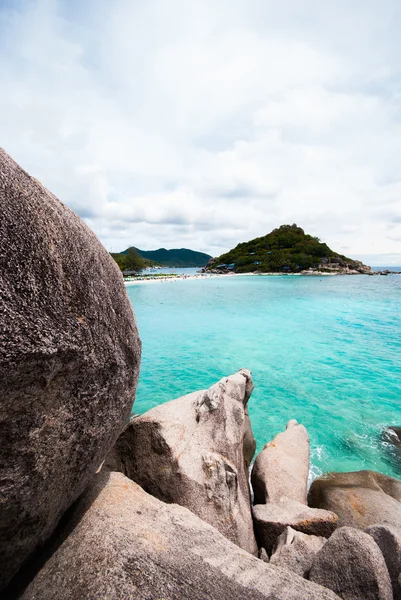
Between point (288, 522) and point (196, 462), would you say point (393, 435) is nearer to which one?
point (288, 522)

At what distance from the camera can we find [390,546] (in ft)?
11.6

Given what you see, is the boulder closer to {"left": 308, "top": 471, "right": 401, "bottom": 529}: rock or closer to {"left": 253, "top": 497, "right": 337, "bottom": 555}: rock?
{"left": 308, "top": 471, "right": 401, "bottom": 529}: rock

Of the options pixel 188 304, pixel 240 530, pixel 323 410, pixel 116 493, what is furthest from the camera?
pixel 188 304

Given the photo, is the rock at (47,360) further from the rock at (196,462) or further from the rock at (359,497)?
the rock at (359,497)

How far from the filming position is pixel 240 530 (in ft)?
14.7

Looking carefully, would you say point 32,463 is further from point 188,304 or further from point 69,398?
point 188,304

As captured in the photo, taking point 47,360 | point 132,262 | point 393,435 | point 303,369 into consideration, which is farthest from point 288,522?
point 132,262

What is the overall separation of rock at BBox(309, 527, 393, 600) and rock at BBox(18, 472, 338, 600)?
54 centimetres

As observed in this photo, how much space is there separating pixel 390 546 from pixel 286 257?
135 meters

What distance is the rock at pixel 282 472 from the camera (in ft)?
20.1

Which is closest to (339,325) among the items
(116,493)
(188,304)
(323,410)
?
(323,410)

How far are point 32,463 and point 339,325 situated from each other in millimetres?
29173

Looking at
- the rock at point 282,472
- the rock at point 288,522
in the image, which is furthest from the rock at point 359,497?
the rock at point 288,522

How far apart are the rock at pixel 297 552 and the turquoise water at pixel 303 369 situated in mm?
4644
